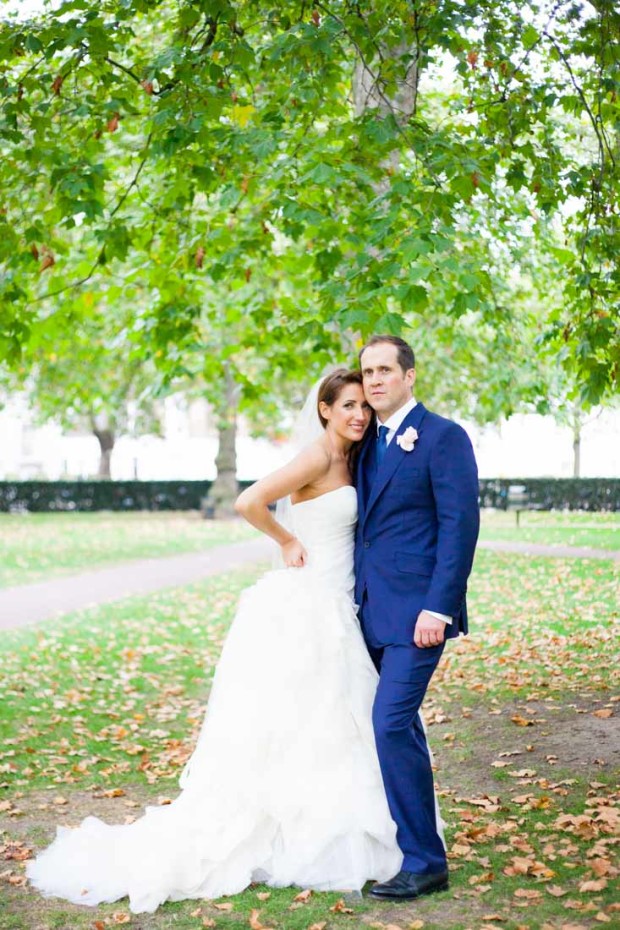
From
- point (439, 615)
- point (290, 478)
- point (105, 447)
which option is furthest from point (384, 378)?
point (105, 447)

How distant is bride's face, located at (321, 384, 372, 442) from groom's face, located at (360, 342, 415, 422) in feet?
0.55

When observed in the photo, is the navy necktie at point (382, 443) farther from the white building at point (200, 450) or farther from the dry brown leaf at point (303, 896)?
the white building at point (200, 450)

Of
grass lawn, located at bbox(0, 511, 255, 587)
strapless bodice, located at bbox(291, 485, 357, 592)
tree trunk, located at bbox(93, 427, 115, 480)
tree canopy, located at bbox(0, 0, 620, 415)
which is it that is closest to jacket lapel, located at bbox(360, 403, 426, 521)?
strapless bodice, located at bbox(291, 485, 357, 592)

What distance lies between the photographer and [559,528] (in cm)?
2475

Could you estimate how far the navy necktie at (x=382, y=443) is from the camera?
17.5ft

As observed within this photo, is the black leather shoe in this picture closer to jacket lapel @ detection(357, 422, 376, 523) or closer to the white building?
jacket lapel @ detection(357, 422, 376, 523)

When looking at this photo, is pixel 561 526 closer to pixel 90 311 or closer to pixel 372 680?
pixel 90 311

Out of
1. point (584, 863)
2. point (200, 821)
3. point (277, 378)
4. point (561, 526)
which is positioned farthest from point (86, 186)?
point (277, 378)

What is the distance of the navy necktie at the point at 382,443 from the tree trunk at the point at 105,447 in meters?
45.1

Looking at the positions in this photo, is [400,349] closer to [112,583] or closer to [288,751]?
[288,751]

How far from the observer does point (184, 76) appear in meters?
7.70

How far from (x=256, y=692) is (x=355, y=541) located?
3.01ft

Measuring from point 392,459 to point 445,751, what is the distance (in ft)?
11.7

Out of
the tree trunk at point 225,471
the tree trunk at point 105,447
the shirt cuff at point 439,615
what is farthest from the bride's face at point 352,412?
the tree trunk at point 105,447
